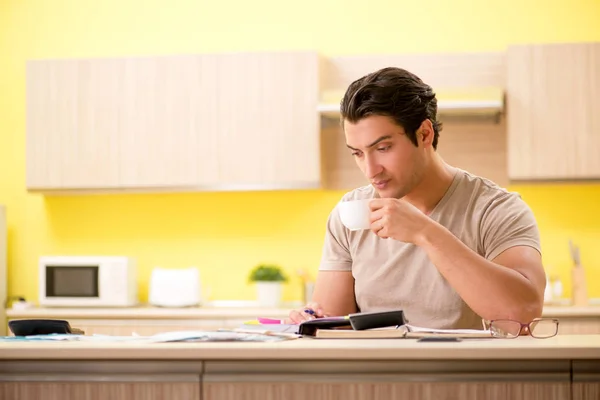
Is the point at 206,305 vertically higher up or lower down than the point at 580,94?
lower down

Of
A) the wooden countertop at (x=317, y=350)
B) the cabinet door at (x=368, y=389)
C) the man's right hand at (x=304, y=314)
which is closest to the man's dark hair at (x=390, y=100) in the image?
the man's right hand at (x=304, y=314)

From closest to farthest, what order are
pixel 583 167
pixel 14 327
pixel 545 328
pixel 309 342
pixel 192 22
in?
pixel 309 342, pixel 14 327, pixel 545 328, pixel 583 167, pixel 192 22

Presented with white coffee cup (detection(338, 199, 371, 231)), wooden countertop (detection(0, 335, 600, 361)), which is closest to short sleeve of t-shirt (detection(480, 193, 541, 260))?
white coffee cup (detection(338, 199, 371, 231))

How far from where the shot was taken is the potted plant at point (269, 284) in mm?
4871

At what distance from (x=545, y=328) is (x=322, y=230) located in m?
1.46

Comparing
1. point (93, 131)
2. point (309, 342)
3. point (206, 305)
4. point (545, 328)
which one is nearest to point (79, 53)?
point (93, 131)

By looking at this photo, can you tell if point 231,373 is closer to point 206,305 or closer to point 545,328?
point 545,328

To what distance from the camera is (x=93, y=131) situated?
491cm

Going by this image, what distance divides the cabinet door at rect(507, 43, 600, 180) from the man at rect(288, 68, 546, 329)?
7.34ft

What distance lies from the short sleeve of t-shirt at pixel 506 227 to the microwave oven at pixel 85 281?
2923 mm

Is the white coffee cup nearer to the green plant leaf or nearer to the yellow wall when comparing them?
the green plant leaf

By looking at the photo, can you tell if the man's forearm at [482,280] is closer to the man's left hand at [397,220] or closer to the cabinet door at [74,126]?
the man's left hand at [397,220]

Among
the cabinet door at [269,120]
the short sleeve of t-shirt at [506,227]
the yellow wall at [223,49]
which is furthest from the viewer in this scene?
the yellow wall at [223,49]

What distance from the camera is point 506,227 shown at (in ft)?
7.45
